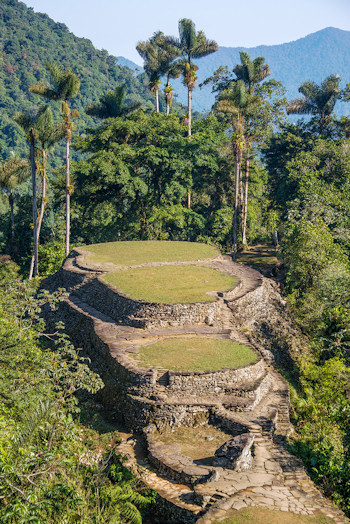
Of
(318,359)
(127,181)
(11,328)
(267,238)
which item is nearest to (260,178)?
(267,238)

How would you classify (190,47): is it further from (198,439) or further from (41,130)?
(198,439)

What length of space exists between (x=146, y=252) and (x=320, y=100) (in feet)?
65.2

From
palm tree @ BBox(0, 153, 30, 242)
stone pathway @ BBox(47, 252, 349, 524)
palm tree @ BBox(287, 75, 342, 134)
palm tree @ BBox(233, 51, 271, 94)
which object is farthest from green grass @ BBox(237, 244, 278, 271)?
palm tree @ BBox(0, 153, 30, 242)

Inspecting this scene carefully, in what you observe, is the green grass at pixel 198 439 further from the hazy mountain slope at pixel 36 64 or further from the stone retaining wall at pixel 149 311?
the hazy mountain slope at pixel 36 64

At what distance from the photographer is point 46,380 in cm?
1105

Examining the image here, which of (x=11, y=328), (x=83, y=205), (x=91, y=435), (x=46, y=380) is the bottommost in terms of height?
(x=91, y=435)

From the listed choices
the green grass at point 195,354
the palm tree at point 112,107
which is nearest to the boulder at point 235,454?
the green grass at point 195,354

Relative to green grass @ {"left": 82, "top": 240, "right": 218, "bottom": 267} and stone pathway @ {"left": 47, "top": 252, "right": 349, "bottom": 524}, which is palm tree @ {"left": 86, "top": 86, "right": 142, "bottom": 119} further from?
stone pathway @ {"left": 47, "top": 252, "right": 349, "bottom": 524}

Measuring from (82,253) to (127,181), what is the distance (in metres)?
7.53

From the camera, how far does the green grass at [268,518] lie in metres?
8.69

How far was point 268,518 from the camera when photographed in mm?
8773

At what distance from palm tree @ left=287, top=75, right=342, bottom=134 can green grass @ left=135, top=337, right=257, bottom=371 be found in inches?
1001

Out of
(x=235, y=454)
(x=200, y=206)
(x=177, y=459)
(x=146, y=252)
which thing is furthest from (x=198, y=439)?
(x=200, y=206)

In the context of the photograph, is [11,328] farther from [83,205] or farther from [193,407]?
[83,205]
